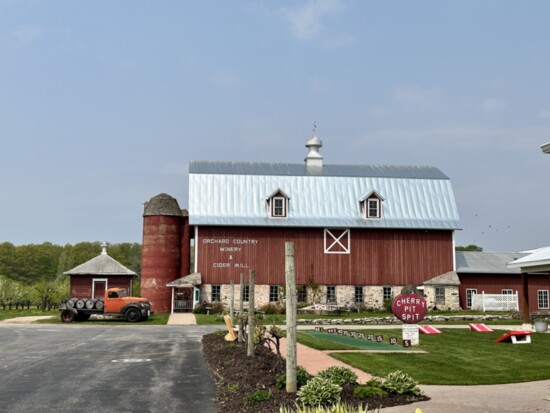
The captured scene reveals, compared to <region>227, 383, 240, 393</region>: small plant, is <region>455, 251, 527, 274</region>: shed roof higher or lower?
higher

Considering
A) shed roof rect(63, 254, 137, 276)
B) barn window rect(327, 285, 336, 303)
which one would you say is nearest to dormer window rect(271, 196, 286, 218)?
barn window rect(327, 285, 336, 303)

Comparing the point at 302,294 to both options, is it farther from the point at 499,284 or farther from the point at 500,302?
the point at 499,284

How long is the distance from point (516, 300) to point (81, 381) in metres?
40.1

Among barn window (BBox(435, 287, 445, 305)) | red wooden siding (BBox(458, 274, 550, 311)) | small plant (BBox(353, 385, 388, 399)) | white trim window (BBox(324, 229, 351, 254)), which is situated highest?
white trim window (BBox(324, 229, 351, 254))

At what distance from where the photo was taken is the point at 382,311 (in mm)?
49188

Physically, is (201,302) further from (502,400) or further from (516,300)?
(502,400)

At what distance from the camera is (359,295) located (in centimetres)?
4994

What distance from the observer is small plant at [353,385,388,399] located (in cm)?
1129

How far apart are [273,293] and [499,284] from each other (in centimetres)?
1814

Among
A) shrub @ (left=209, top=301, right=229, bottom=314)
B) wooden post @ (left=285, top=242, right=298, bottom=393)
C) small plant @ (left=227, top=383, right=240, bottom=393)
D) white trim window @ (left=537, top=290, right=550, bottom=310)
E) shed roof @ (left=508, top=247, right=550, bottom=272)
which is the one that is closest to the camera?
wooden post @ (left=285, top=242, right=298, bottom=393)

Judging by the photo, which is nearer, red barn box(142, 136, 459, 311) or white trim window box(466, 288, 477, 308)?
red barn box(142, 136, 459, 311)

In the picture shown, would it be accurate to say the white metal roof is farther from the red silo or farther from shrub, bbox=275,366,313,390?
shrub, bbox=275,366,313,390

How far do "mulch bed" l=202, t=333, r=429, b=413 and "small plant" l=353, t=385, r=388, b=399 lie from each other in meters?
0.09

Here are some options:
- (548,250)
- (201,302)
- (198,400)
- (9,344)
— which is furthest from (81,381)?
(201,302)
